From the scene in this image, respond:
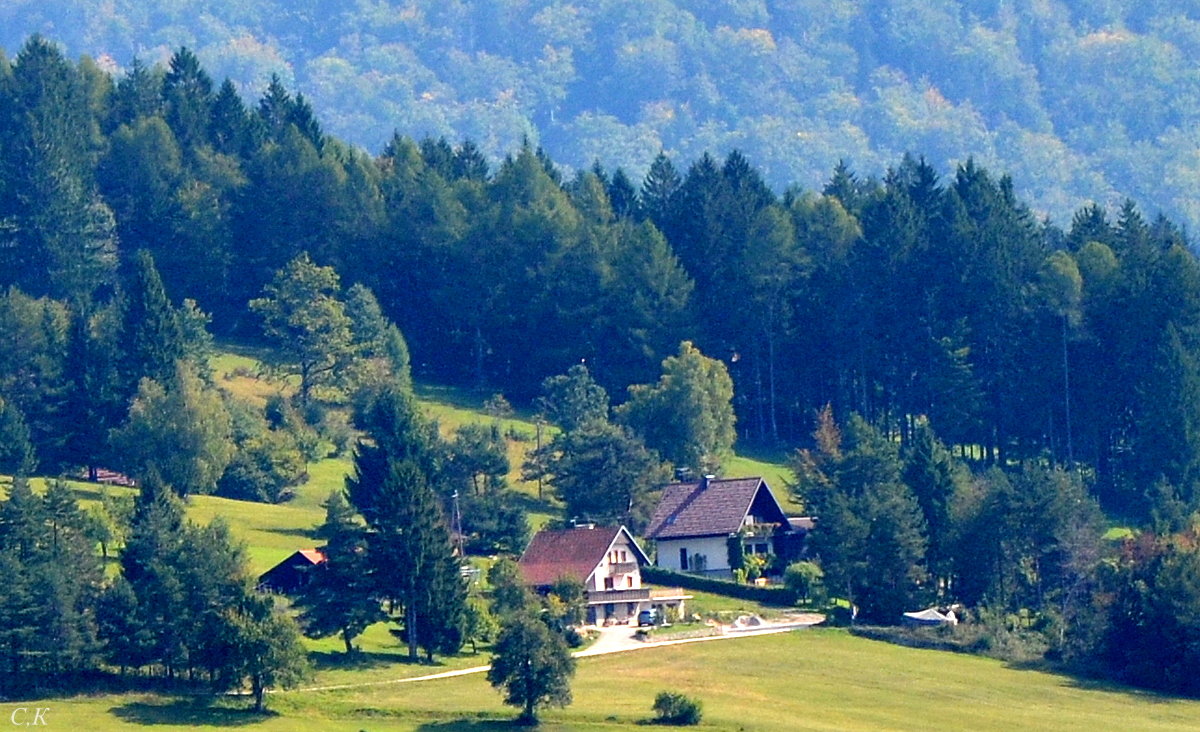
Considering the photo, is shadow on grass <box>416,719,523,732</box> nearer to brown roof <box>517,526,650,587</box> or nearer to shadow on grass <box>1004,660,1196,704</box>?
brown roof <box>517,526,650,587</box>

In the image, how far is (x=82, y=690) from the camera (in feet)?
305

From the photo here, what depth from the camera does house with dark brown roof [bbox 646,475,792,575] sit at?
127000mm

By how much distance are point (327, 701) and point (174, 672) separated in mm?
6758

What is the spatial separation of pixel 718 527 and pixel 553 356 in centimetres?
3606

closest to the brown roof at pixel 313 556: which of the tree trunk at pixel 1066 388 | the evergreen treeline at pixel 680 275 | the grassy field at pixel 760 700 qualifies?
the grassy field at pixel 760 700

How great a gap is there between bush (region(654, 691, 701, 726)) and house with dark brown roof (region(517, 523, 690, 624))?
23.6 meters

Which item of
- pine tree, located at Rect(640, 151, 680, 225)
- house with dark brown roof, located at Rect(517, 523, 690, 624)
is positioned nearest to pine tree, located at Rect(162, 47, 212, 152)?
pine tree, located at Rect(640, 151, 680, 225)

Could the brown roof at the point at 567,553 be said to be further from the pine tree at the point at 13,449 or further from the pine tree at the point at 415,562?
the pine tree at the point at 13,449

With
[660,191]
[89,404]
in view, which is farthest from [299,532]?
[660,191]

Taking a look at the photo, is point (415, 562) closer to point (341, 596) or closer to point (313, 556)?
point (341, 596)

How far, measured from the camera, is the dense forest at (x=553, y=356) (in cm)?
10550

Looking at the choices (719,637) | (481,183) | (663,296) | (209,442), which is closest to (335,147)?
(481,183)

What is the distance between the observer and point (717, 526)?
5000 inches

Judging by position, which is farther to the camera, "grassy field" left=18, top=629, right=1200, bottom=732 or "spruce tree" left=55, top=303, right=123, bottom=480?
"spruce tree" left=55, top=303, right=123, bottom=480
